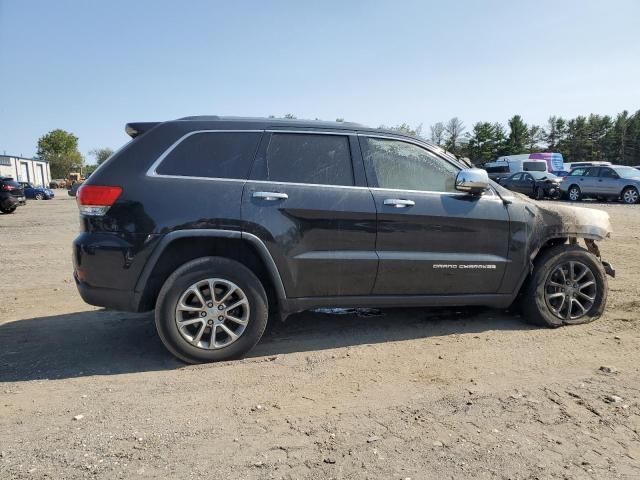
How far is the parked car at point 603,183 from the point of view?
2114 centimetres

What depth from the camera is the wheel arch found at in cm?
370

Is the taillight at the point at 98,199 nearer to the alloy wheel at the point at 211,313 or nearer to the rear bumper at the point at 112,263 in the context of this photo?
the rear bumper at the point at 112,263

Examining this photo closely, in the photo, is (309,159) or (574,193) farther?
(574,193)

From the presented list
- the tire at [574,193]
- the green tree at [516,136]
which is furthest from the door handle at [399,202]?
the green tree at [516,136]

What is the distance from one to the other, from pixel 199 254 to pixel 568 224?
349 centimetres

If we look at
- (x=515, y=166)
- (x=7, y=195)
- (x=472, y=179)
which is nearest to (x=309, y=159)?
(x=472, y=179)

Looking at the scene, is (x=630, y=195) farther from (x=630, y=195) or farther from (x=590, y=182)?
(x=590, y=182)

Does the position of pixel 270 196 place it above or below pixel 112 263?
above

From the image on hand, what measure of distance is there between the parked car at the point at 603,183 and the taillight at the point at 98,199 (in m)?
23.1

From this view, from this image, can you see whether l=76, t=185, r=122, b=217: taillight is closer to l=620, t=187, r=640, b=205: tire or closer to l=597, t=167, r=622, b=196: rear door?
l=620, t=187, r=640, b=205: tire

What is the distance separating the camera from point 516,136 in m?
69.5

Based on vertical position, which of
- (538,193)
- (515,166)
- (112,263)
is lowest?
(538,193)

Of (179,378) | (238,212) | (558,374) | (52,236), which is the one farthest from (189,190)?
A: (52,236)

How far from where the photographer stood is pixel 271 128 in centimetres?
409
